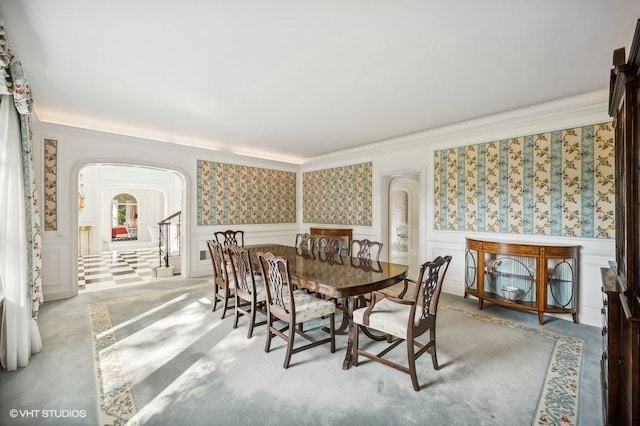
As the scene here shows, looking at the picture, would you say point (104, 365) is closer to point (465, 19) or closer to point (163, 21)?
point (163, 21)

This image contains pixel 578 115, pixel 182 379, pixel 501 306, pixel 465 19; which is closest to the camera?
pixel 465 19

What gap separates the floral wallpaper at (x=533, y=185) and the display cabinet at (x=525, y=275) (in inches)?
17.4

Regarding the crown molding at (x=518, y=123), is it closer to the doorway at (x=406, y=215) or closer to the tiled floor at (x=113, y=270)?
the doorway at (x=406, y=215)

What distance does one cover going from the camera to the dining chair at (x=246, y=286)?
9.53ft

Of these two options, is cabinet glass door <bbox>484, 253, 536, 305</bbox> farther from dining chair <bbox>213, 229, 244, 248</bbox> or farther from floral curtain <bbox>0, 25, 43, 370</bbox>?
floral curtain <bbox>0, 25, 43, 370</bbox>

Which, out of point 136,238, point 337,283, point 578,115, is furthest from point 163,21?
point 136,238

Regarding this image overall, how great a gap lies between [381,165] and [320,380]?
4113 millimetres

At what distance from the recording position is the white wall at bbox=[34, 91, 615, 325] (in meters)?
3.39

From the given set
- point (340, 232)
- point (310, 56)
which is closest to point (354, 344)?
point (310, 56)

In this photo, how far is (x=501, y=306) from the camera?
12.7ft

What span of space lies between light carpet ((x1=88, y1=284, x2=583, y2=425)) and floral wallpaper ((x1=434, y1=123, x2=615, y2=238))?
4.52ft

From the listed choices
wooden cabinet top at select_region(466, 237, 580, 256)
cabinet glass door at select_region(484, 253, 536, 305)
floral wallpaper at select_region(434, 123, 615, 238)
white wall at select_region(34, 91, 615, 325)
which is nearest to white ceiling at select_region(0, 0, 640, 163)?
white wall at select_region(34, 91, 615, 325)

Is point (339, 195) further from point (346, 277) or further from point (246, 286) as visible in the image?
point (346, 277)

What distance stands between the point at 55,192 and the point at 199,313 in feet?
9.45
